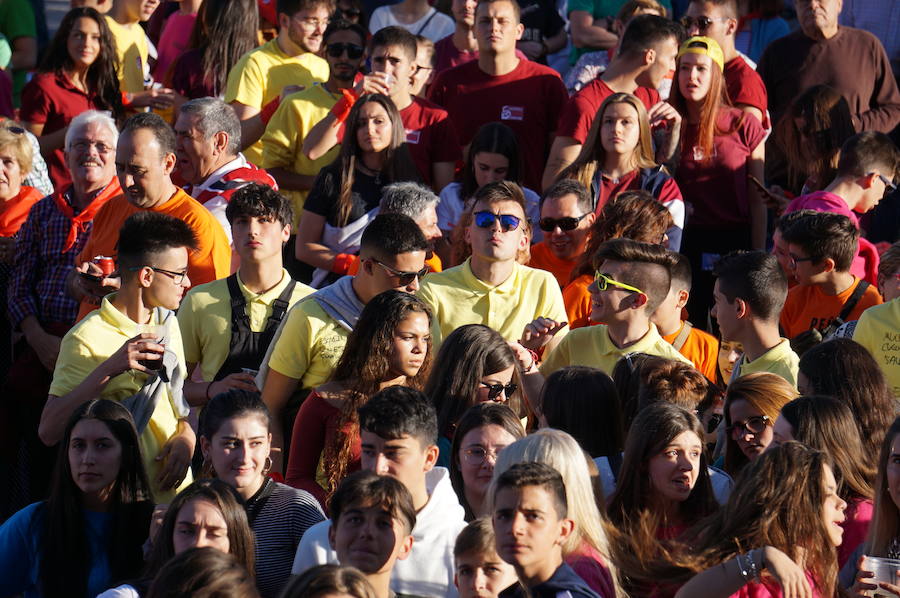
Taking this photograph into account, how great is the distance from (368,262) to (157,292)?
926mm

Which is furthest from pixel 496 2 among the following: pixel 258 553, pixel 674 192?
pixel 258 553

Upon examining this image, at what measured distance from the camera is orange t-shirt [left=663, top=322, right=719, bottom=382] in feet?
21.8

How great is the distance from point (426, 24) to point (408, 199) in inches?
149

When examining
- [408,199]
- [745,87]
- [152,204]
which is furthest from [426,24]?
[152,204]

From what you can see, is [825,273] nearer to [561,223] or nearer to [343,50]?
[561,223]

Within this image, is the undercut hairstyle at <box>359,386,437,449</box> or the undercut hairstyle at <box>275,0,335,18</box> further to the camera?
the undercut hairstyle at <box>275,0,335,18</box>

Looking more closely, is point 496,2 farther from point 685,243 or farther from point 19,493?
point 19,493

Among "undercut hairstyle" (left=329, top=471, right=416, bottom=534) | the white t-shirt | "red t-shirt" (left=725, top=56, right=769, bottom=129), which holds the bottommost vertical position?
"undercut hairstyle" (left=329, top=471, right=416, bottom=534)

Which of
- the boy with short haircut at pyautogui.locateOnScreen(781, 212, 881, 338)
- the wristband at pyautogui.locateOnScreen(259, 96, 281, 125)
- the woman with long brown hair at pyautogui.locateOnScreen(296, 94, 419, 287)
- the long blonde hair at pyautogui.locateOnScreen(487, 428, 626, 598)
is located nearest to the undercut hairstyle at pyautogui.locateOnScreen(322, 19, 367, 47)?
the wristband at pyautogui.locateOnScreen(259, 96, 281, 125)

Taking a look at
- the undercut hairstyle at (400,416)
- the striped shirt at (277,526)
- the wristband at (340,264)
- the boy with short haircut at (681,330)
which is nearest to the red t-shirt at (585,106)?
the wristband at (340,264)

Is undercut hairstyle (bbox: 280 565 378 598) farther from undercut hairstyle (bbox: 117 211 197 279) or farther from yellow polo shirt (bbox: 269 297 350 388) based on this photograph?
undercut hairstyle (bbox: 117 211 197 279)

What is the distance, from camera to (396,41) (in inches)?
342

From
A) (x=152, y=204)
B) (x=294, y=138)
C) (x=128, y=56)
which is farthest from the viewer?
(x=128, y=56)

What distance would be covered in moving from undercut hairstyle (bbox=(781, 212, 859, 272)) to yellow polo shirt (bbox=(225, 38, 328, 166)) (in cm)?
383
